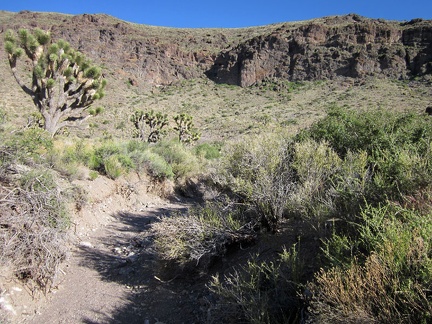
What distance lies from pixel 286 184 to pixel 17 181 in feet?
14.9

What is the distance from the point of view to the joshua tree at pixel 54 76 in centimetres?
1152

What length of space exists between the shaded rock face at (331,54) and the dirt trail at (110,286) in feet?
165

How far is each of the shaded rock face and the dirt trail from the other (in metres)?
50.3

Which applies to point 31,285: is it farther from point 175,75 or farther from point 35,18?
point 35,18

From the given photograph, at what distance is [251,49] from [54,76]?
180 ft

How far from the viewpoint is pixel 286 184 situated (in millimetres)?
5219

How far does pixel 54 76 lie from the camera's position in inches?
467

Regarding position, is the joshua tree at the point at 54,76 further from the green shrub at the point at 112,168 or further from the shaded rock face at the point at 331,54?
the shaded rock face at the point at 331,54

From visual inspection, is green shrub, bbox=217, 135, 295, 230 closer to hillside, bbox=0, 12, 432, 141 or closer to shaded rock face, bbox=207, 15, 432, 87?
hillside, bbox=0, 12, 432, 141

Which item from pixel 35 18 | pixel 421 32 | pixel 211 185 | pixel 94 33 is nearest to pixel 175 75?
pixel 94 33

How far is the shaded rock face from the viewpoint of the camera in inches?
1897

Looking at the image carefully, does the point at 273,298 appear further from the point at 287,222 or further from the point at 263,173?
the point at 263,173

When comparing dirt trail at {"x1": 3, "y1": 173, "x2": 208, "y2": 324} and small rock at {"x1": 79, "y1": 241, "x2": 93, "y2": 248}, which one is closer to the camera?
dirt trail at {"x1": 3, "y1": 173, "x2": 208, "y2": 324}

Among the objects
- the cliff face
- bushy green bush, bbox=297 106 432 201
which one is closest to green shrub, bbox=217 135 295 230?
bushy green bush, bbox=297 106 432 201
